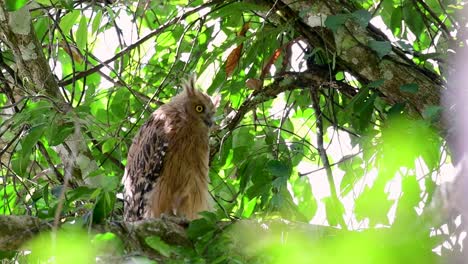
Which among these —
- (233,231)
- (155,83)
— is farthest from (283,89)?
(233,231)

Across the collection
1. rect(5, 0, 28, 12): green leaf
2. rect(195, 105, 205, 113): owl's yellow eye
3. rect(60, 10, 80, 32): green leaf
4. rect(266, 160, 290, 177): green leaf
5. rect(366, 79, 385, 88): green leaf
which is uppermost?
rect(60, 10, 80, 32): green leaf

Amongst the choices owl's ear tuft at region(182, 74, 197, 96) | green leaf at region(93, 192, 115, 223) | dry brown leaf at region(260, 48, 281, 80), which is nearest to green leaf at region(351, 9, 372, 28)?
dry brown leaf at region(260, 48, 281, 80)

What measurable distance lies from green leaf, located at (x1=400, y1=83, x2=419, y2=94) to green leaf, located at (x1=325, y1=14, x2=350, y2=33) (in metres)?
0.48

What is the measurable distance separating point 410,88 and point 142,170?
2030mm

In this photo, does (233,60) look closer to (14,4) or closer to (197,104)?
(197,104)

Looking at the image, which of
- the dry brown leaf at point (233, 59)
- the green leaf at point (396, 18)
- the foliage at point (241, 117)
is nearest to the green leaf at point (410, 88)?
the foliage at point (241, 117)

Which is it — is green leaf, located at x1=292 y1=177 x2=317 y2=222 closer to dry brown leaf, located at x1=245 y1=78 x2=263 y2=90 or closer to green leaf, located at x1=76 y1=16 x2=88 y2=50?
dry brown leaf, located at x1=245 y1=78 x2=263 y2=90

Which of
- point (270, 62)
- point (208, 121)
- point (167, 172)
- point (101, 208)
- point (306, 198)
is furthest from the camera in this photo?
point (306, 198)

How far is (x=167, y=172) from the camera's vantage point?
5426 mm

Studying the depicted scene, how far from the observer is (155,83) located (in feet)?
20.8

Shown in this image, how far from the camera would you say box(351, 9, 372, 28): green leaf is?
13.8 ft

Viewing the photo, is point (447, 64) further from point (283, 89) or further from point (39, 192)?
point (39, 192)

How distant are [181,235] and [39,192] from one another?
147 centimetres

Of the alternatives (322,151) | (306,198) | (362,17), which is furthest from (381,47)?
(306,198)
